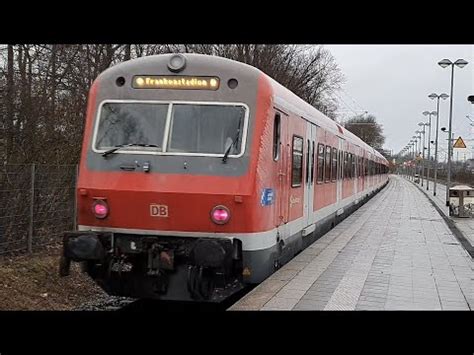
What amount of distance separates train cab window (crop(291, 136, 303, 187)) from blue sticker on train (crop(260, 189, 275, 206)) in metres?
1.66

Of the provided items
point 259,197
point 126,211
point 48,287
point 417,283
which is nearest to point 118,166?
point 126,211

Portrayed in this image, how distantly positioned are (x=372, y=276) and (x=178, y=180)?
417cm

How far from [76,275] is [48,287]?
1.06 m

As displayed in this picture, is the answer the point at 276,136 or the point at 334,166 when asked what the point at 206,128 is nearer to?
the point at 276,136

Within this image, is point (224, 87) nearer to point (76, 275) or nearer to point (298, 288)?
point (298, 288)

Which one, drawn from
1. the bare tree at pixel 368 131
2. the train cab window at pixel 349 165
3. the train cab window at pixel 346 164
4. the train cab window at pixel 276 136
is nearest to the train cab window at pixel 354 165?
the train cab window at pixel 349 165

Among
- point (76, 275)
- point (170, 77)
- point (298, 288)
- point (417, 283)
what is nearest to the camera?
point (170, 77)

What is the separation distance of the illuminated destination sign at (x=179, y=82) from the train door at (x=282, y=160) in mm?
1090

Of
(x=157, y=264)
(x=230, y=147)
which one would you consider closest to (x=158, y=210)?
(x=157, y=264)

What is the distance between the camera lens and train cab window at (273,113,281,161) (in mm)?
8195

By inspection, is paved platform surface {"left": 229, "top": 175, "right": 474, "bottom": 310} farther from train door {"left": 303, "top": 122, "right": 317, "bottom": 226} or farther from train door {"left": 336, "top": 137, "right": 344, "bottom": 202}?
train door {"left": 336, "top": 137, "right": 344, "bottom": 202}

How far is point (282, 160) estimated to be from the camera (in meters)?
8.77

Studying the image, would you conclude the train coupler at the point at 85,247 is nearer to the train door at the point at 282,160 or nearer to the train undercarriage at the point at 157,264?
the train undercarriage at the point at 157,264
